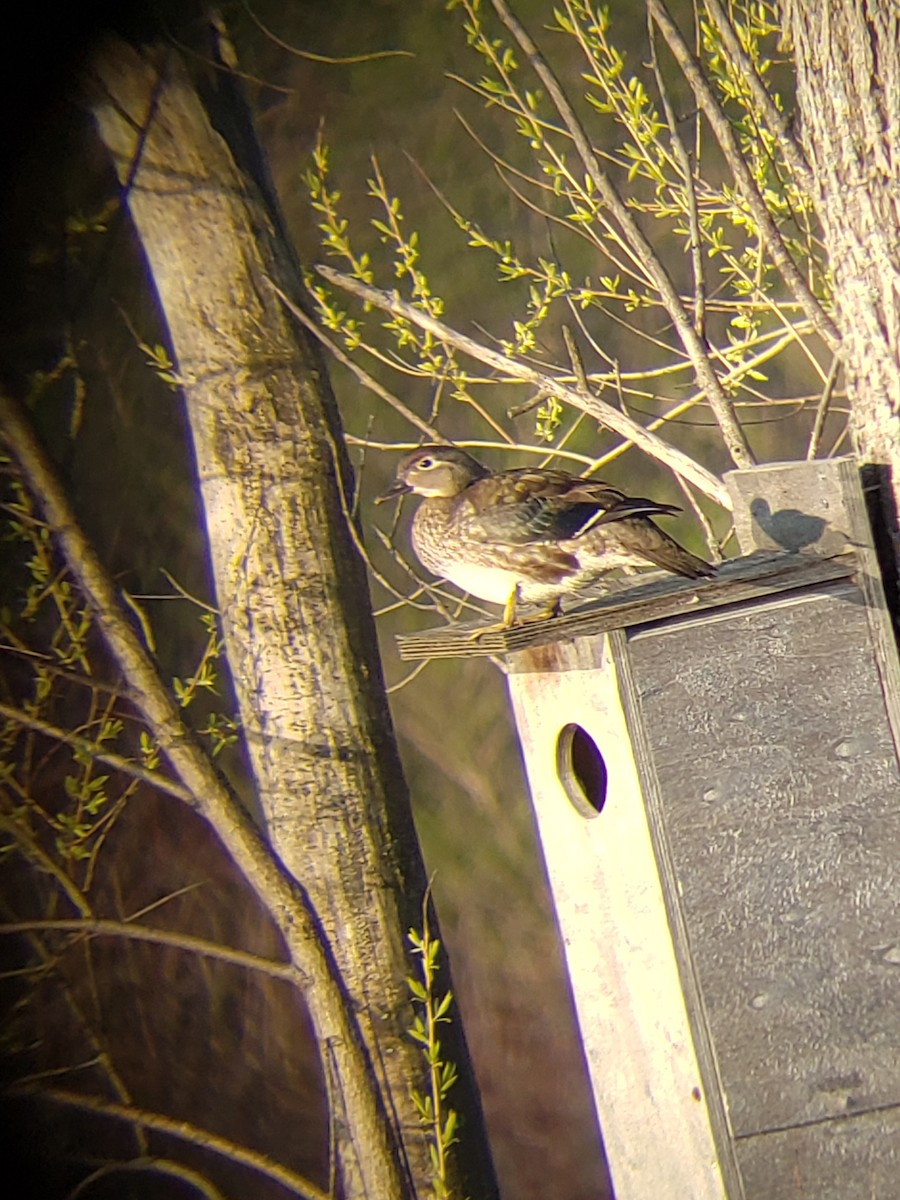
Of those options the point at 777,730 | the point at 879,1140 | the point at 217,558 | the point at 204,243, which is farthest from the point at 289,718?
the point at 879,1140

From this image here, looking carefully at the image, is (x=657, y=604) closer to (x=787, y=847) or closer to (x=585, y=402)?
(x=787, y=847)

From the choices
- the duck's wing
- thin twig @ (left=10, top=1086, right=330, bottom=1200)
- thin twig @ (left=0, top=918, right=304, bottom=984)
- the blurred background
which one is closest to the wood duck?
the duck's wing

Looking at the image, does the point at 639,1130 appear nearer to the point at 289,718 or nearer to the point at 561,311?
the point at 289,718

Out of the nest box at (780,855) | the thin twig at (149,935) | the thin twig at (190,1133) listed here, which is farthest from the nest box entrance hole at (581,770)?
the thin twig at (190,1133)

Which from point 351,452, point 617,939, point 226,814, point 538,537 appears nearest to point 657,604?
point 538,537

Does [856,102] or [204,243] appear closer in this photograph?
[856,102]
